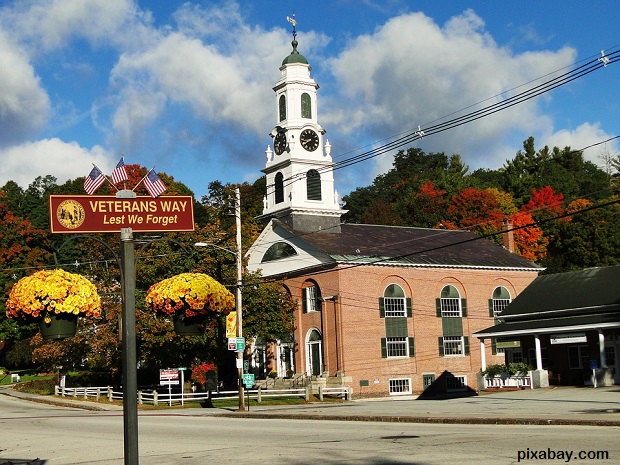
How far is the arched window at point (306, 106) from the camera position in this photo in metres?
58.2

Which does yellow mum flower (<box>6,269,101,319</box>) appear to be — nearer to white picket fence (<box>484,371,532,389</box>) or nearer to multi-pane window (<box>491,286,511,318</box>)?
white picket fence (<box>484,371,532,389</box>)

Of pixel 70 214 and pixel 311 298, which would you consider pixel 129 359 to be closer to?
pixel 70 214

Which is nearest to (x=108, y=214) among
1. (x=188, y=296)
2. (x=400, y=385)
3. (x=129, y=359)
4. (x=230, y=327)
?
(x=129, y=359)

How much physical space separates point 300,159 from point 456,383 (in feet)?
59.5

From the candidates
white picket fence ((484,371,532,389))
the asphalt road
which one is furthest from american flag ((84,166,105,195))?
white picket fence ((484,371,532,389))

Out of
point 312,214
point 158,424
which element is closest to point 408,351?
point 312,214

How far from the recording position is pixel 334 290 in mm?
53281

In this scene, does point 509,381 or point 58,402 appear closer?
point 509,381

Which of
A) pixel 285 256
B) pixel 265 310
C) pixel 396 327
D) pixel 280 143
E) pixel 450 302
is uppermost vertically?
pixel 280 143

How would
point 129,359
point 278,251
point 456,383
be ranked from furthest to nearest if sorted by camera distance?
point 278,251, point 456,383, point 129,359

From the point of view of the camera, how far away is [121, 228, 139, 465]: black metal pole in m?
9.31

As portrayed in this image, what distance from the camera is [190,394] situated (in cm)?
4600

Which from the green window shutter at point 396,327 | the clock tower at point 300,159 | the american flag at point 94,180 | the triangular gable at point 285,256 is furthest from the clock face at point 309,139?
the american flag at point 94,180

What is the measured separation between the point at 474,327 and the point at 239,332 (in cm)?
2426
